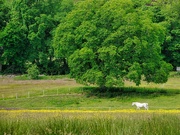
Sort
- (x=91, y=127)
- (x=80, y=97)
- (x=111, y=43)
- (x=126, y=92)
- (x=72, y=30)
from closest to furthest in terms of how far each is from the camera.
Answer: (x=91, y=127) → (x=80, y=97) → (x=111, y=43) → (x=126, y=92) → (x=72, y=30)

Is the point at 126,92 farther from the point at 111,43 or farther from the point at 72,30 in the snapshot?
the point at 72,30

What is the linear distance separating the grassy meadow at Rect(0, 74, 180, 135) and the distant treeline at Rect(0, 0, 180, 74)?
4963 millimetres

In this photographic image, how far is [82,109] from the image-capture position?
3516cm

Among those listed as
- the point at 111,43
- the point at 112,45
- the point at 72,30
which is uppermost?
the point at 72,30

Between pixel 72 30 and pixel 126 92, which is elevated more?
pixel 72 30

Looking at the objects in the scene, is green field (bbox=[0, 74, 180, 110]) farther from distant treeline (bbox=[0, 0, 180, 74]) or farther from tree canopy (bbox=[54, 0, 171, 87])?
distant treeline (bbox=[0, 0, 180, 74])

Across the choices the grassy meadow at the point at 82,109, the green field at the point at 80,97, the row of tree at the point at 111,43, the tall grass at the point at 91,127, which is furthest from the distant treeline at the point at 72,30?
the tall grass at the point at 91,127

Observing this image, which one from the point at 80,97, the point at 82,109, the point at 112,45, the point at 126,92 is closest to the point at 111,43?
the point at 112,45

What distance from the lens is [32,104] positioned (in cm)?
4106

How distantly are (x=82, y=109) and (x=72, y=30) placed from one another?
17284mm

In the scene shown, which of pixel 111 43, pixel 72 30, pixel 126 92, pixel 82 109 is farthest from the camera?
pixel 72 30

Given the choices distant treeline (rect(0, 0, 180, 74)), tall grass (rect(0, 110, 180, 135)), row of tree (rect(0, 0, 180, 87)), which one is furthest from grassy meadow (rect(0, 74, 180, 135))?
distant treeline (rect(0, 0, 180, 74))

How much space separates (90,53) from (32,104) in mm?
10074

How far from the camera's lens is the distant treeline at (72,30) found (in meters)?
47.1
